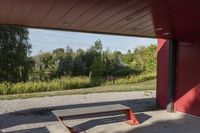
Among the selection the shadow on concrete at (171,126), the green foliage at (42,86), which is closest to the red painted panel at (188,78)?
the shadow on concrete at (171,126)

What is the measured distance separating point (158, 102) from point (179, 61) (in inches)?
66.0

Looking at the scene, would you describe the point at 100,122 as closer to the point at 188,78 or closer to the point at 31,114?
the point at 31,114

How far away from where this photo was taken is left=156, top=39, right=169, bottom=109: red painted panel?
29.9ft

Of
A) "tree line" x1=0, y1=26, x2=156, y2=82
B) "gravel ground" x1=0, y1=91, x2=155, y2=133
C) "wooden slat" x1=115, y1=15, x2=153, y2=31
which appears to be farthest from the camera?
"tree line" x1=0, y1=26, x2=156, y2=82

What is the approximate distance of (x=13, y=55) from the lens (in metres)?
19.0

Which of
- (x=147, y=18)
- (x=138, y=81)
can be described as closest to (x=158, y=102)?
(x=147, y=18)

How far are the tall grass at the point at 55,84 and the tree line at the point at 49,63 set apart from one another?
1360mm

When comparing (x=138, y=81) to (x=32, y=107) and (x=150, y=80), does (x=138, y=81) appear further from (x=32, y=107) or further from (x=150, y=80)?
(x=32, y=107)

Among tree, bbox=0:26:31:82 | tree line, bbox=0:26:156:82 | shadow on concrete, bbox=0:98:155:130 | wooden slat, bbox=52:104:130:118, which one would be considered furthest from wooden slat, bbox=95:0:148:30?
tree, bbox=0:26:31:82

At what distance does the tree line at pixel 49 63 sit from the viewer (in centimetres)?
1867

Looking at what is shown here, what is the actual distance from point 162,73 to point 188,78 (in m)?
1.19

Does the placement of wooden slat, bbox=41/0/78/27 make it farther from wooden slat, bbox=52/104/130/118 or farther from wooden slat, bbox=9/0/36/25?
wooden slat, bbox=52/104/130/118

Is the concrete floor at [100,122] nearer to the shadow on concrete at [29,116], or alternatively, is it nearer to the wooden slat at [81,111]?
the shadow on concrete at [29,116]

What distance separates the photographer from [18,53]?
19.3 metres
